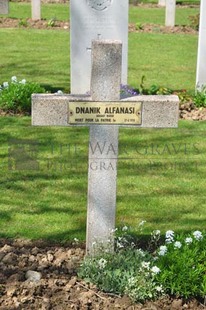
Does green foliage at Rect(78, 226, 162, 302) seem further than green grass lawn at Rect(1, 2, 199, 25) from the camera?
No

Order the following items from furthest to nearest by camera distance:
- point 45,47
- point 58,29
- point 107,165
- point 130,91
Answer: point 58,29, point 45,47, point 130,91, point 107,165

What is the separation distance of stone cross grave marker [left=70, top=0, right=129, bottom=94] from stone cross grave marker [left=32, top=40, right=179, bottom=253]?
17.0ft

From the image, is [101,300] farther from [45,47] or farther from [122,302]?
[45,47]

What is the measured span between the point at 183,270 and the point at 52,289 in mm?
778

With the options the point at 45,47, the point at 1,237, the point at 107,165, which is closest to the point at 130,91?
the point at 1,237

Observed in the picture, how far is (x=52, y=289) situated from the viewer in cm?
431

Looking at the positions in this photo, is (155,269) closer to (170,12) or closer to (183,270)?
(183,270)

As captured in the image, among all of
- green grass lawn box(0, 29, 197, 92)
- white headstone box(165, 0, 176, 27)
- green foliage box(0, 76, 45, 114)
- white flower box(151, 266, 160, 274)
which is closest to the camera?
white flower box(151, 266, 160, 274)

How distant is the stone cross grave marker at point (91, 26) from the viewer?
371 inches

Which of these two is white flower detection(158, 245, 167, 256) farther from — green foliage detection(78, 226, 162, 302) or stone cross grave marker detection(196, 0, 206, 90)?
stone cross grave marker detection(196, 0, 206, 90)

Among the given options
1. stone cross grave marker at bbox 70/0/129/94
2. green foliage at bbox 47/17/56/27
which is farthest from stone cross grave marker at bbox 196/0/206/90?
green foliage at bbox 47/17/56/27

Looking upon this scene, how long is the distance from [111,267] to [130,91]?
15.3 feet

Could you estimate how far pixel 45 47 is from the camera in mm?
13898

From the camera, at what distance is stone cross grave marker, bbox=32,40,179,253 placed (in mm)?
4344
